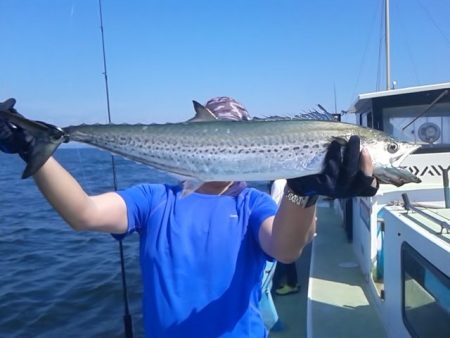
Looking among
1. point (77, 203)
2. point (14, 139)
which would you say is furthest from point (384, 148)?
point (14, 139)

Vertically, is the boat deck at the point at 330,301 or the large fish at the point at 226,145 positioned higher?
the large fish at the point at 226,145

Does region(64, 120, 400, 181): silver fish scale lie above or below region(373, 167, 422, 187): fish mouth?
above

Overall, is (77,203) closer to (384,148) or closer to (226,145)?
(226,145)

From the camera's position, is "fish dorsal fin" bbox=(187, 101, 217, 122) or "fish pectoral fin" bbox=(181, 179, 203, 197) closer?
"fish pectoral fin" bbox=(181, 179, 203, 197)

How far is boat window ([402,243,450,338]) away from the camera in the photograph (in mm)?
3260

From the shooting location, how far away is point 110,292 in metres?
10.0

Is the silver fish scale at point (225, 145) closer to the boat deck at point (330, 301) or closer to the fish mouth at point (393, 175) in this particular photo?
the fish mouth at point (393, 175)

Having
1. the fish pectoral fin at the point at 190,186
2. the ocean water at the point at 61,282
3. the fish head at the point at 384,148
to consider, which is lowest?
the ocean water at the point at 61,282

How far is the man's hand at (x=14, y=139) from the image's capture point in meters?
2.36

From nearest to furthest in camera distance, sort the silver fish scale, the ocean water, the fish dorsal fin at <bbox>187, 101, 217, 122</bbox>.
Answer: the silver fish scale < the fish dorsal fin at <bbox>187, 101, 217, 122</bbox> < the ocean water

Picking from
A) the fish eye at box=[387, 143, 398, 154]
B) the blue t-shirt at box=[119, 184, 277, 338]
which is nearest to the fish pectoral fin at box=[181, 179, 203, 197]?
the blue t-shirt at box=[119, 184, 277, 338]

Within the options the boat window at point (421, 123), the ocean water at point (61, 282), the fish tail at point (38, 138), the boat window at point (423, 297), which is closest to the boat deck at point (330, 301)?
the boat window at point (423, 297)

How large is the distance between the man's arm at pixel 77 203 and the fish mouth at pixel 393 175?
4.36 ft

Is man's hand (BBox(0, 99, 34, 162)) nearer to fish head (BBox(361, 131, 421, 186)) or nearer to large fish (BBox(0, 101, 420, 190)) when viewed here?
large fish (BBox(0, 101, 420, 190))
